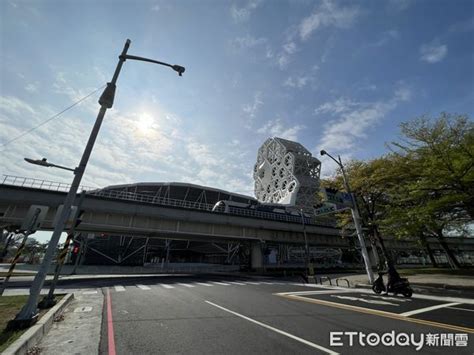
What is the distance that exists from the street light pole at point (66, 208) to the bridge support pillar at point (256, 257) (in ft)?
112

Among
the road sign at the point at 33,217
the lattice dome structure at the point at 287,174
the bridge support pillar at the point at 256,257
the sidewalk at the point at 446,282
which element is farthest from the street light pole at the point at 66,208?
the lattice dome structure at the point at 287,174

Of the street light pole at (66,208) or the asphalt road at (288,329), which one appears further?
the street light pole at (66,208)

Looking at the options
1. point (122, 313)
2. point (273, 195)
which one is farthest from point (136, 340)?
point (273, 195)

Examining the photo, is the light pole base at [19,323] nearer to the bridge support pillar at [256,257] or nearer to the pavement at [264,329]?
the pavement at [264,329]

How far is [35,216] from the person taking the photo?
25.5ft

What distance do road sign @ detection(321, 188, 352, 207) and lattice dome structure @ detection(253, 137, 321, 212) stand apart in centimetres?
6619

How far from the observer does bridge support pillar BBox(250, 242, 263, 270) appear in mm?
37250

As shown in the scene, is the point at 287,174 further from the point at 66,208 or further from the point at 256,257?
the point at 66,208

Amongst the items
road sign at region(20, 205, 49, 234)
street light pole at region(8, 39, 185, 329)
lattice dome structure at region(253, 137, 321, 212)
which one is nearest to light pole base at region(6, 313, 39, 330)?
street light pole at region(8, 39, 185, 329)

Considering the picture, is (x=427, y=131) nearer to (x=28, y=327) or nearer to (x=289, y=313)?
(x=289, y=313)

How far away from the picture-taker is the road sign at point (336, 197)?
15.9m

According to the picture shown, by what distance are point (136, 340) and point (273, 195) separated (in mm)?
102996

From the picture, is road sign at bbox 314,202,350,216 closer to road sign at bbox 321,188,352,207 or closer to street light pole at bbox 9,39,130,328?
road sign at bbox 321,188,352,207

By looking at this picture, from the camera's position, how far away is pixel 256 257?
3772 cm
